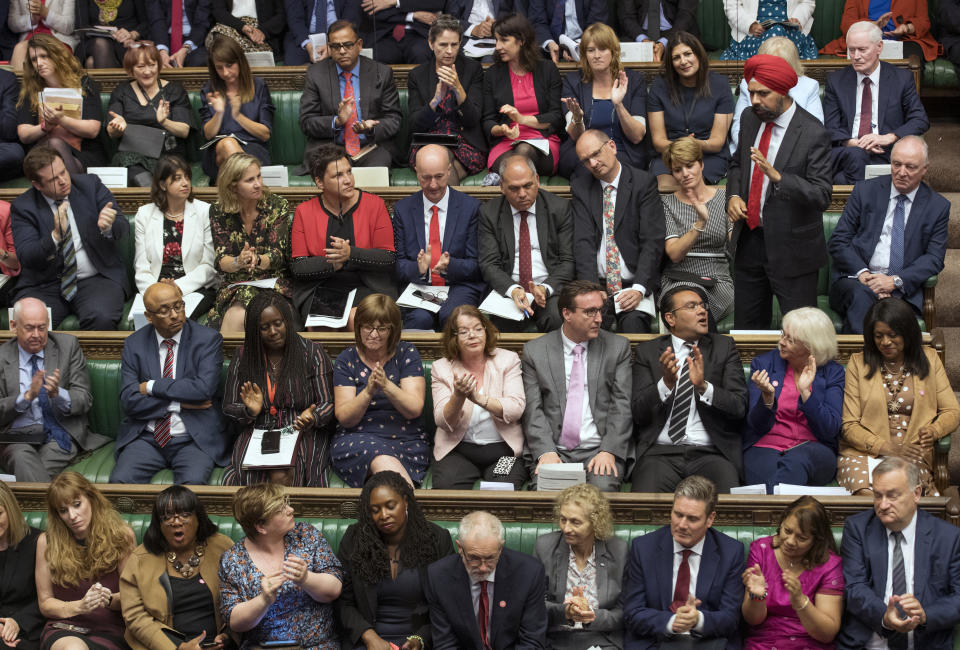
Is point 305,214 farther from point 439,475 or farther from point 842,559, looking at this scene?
point 842,559

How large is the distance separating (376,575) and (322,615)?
227 millimetres

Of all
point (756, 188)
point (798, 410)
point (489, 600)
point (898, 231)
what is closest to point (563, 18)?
point (756, 188)

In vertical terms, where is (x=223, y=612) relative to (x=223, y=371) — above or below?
below

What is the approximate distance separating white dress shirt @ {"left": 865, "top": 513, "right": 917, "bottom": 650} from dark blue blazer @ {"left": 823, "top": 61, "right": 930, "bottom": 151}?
250 centimetres

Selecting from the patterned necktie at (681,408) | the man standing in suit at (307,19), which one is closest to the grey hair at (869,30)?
the patterned necktie at (681,408)

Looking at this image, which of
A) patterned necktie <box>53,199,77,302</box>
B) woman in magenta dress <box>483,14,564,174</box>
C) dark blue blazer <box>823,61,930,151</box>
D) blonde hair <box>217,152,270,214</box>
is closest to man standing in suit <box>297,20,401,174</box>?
woman in magenta dress <box>483,14,564,174</box>

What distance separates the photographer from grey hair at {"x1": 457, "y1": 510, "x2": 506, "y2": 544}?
13.4ft

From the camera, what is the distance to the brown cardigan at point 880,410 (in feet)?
15.2

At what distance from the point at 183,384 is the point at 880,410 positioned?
2.53 m

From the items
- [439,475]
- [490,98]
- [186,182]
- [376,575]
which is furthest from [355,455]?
[490,98]

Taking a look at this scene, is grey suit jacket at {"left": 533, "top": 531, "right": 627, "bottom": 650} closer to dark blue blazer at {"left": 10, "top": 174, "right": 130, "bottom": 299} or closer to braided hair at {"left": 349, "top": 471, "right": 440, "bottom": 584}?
braided hair at {"left": 349, "top": 471, "right": 440, "bottom": 584}

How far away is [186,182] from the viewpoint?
18.9ft

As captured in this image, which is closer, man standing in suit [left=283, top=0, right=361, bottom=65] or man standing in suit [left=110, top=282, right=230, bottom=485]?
man standing in suit [left=110, top=282, right=230, bottom=485]

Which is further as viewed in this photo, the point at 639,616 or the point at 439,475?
the point at 439,475
